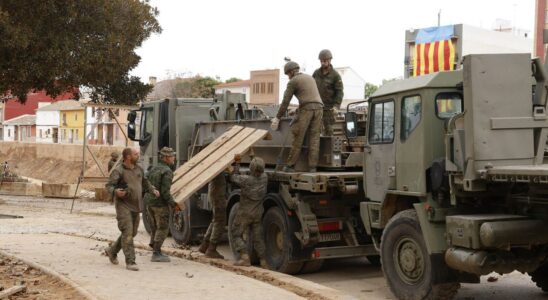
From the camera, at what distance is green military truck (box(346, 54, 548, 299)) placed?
7680 millimetres

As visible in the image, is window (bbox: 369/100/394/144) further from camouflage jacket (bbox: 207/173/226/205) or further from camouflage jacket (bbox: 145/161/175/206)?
camouflage jacket (bbox: 207/173/226/205)

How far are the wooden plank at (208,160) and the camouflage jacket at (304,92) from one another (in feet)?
3.43

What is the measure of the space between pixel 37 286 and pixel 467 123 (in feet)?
18.0

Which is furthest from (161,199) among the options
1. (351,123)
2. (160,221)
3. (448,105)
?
(448,105)

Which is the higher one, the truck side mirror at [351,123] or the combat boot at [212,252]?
the truck side mirror at [351,123]

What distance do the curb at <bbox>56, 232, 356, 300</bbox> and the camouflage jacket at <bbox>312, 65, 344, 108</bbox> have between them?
3.12 m

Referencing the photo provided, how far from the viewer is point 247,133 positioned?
12094 mm

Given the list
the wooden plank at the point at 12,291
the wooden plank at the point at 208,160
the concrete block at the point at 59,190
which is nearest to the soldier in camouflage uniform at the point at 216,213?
the wooden plank at the point at 208,160

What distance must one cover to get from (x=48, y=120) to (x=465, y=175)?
88.5 meters

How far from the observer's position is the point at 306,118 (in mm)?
11094

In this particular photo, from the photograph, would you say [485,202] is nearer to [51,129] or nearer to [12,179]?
[12,179]

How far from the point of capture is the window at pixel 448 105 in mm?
8477

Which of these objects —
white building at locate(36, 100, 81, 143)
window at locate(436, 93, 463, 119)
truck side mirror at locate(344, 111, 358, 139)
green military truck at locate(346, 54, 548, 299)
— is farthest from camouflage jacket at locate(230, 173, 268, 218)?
white building at locate(36, 100, 81, 143)

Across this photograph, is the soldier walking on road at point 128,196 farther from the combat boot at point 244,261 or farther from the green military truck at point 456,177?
the green military truck at point 456,177
